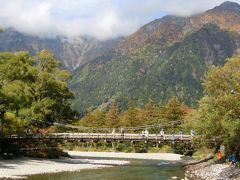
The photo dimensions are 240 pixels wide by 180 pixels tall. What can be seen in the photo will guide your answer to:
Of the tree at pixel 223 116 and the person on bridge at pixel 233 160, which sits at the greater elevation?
the tree at pixel 223 116

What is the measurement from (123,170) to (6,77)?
2342cm

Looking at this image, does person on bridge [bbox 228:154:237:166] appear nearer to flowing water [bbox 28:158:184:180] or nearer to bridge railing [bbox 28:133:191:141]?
flowing water [bbox 28:158:184:180]

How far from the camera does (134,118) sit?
330 ft

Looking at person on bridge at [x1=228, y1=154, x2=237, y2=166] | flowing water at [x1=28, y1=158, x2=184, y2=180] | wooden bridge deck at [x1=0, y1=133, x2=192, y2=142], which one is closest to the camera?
flowing water at [x1=28, y1=158, x2=184, y2=180]

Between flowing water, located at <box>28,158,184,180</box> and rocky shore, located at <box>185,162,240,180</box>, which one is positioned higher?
rocky shore, located at <box>185,162,240,180</box>

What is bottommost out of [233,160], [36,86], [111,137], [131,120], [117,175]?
[117,175]

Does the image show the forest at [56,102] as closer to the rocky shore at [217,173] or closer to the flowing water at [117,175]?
the rocky shore at [217,173]

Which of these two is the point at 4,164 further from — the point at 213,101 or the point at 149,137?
the point at 213,101

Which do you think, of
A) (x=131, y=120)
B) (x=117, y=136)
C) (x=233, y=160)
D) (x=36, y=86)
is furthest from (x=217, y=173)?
(x=131, y=120)

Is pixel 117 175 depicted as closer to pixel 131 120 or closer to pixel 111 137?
pixel 111 137

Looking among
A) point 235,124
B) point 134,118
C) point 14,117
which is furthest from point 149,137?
point 134,118

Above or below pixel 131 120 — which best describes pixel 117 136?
below

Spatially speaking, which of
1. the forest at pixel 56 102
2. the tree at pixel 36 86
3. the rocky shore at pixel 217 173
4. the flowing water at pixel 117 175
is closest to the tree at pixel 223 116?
the forest at pixel 56 102

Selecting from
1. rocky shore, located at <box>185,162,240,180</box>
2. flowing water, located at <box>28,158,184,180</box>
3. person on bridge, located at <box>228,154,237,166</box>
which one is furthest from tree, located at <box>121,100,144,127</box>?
person on bridge, located at <box>228,154,237,166</box>
